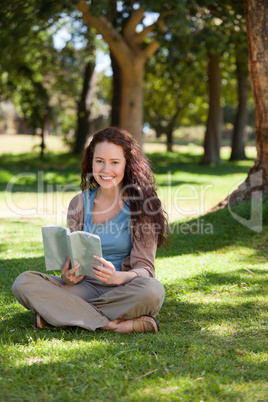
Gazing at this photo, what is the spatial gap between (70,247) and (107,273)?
30cm

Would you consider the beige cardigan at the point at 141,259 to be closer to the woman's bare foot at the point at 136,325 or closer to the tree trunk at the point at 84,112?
the woman's bare foot at the point at 136,325

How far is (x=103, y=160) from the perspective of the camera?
3.63 meters

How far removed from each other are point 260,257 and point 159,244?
232 centimetres

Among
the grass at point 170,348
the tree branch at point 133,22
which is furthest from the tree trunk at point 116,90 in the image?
the grass at point 170,348

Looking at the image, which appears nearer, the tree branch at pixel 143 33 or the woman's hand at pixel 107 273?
the woman's hand at pixel 107 273

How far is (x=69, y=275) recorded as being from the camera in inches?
132

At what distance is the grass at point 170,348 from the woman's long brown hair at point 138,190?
73cm

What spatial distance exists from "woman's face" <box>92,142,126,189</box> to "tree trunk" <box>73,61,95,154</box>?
59.2 feet

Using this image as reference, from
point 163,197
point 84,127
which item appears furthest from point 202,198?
point 84,127

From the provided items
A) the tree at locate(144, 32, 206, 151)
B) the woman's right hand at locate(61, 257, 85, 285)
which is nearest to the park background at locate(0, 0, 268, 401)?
the woman's right hand at locate(61, 257, 85, 285)

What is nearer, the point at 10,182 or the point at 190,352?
the point at 190,352

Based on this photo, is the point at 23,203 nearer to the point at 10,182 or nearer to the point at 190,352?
the point at 10,182

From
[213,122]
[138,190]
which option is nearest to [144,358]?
[138,190]

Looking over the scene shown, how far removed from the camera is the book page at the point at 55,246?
3238mm
